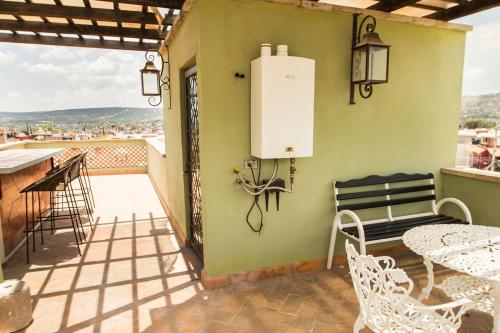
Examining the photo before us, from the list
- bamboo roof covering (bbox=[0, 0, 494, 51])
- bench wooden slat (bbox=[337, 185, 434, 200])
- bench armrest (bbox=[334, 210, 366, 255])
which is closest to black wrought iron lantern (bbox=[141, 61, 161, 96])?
bamboo roof covering (bbox=[0, 0, 494, 51])

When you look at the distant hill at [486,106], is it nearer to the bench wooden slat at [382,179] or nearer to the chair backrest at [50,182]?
the bench wooden slat at [382,179]

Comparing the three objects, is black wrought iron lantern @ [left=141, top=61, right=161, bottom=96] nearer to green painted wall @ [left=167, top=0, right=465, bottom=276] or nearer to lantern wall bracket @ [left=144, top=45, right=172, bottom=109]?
lantern wall bracket @ [left=144, top=45, right=172, bottom=109]

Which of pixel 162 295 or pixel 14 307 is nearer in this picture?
pixel 14 307

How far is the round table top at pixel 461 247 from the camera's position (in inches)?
68.5

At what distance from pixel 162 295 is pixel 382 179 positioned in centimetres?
250

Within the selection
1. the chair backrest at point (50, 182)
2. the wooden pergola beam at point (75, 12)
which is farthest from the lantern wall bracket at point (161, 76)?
the chair backrest at point (50, 182)

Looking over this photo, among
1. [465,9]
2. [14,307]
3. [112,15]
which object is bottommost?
[14,307]

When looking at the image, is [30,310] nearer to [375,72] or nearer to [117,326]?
[117,326]

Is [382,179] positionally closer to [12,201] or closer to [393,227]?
[393,227]

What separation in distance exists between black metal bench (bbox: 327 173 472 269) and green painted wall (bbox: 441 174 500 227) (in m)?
0.27

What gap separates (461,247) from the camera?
2.00 meters

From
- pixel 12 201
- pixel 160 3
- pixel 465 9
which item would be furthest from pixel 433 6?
pixel 12 201

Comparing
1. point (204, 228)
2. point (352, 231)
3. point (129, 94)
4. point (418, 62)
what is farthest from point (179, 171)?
point (129, 94)

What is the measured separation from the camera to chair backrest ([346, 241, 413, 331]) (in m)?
1.51
